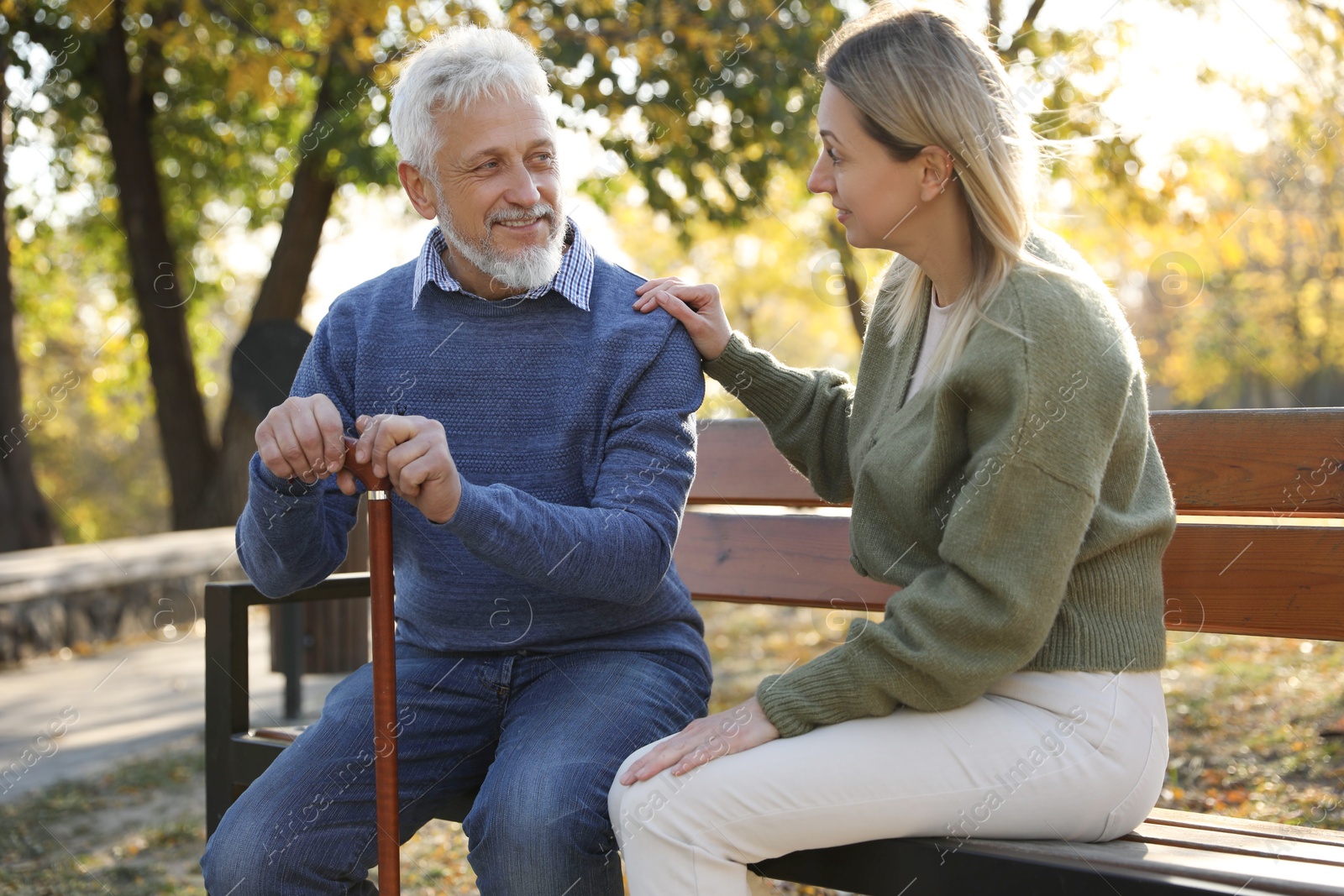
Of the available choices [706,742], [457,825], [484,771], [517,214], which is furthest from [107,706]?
[706,742]

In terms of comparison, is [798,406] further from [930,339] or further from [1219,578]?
[1219,578]

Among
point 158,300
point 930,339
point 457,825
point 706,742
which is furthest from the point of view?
point 158,300

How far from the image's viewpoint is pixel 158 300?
9703 millimetres

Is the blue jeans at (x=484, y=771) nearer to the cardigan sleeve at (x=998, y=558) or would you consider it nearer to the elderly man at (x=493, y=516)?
the elderly man at (x=493, y=516)

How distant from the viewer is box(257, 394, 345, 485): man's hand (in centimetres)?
207

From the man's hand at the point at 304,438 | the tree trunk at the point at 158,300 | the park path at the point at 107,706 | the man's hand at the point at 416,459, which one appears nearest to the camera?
the man's hand at the point at 416,459

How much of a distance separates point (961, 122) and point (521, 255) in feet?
2.89

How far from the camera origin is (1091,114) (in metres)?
6.79

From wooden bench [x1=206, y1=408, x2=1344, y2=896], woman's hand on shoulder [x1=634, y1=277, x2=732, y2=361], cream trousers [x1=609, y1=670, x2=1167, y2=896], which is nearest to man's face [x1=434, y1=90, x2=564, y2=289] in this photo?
woman's hand on shoulder [x1=634, y1=277, x2=732, y2=361]

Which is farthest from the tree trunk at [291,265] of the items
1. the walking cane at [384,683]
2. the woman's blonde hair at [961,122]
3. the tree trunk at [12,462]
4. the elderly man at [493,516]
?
the woman's blonde hair at [961,122]

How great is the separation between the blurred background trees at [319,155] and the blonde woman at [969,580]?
0.23 m

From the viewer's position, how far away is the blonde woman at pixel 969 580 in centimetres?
185

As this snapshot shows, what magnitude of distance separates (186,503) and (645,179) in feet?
15.1

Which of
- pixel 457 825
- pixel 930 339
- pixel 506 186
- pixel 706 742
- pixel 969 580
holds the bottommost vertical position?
pixel 457 825
